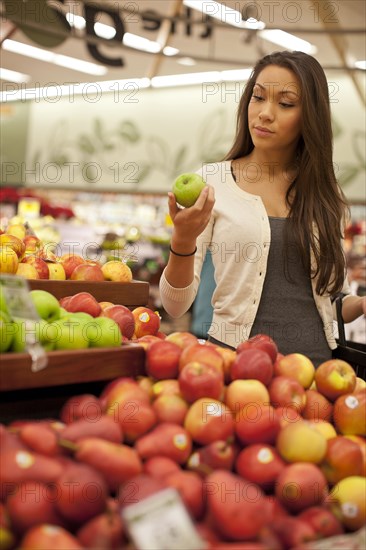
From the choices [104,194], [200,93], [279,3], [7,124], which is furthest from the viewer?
[7,124]

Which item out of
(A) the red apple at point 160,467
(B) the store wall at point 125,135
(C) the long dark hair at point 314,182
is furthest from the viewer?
(B) the store wall at point 125,135

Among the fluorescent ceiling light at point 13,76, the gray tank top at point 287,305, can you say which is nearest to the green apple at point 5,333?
the gray tank top at point 287,305

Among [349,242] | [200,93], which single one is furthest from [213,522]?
[200,93]

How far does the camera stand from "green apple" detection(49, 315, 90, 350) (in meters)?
1.32

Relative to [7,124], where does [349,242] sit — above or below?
below

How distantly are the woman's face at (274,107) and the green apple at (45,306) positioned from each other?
1.05 m

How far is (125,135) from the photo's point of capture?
40.7ft

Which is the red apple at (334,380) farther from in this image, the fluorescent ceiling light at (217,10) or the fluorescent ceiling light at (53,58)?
the fluorescent ceiling light at (53,58)

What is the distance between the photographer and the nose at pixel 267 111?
2.06m

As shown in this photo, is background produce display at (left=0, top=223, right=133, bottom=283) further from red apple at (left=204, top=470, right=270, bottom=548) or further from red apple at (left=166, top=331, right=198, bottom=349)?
red apple at (left=204, top=470, right=270, bottom=548)

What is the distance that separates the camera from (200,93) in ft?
37.6

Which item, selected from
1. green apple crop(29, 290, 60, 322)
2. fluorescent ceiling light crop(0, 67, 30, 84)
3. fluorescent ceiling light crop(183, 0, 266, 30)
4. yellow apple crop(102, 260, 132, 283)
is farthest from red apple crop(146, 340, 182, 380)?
fluorescent ceiling light crop(0, 67, 30, 84)

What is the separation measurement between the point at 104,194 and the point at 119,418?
11944 mm

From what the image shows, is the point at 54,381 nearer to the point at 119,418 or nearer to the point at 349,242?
the point at 119,418
